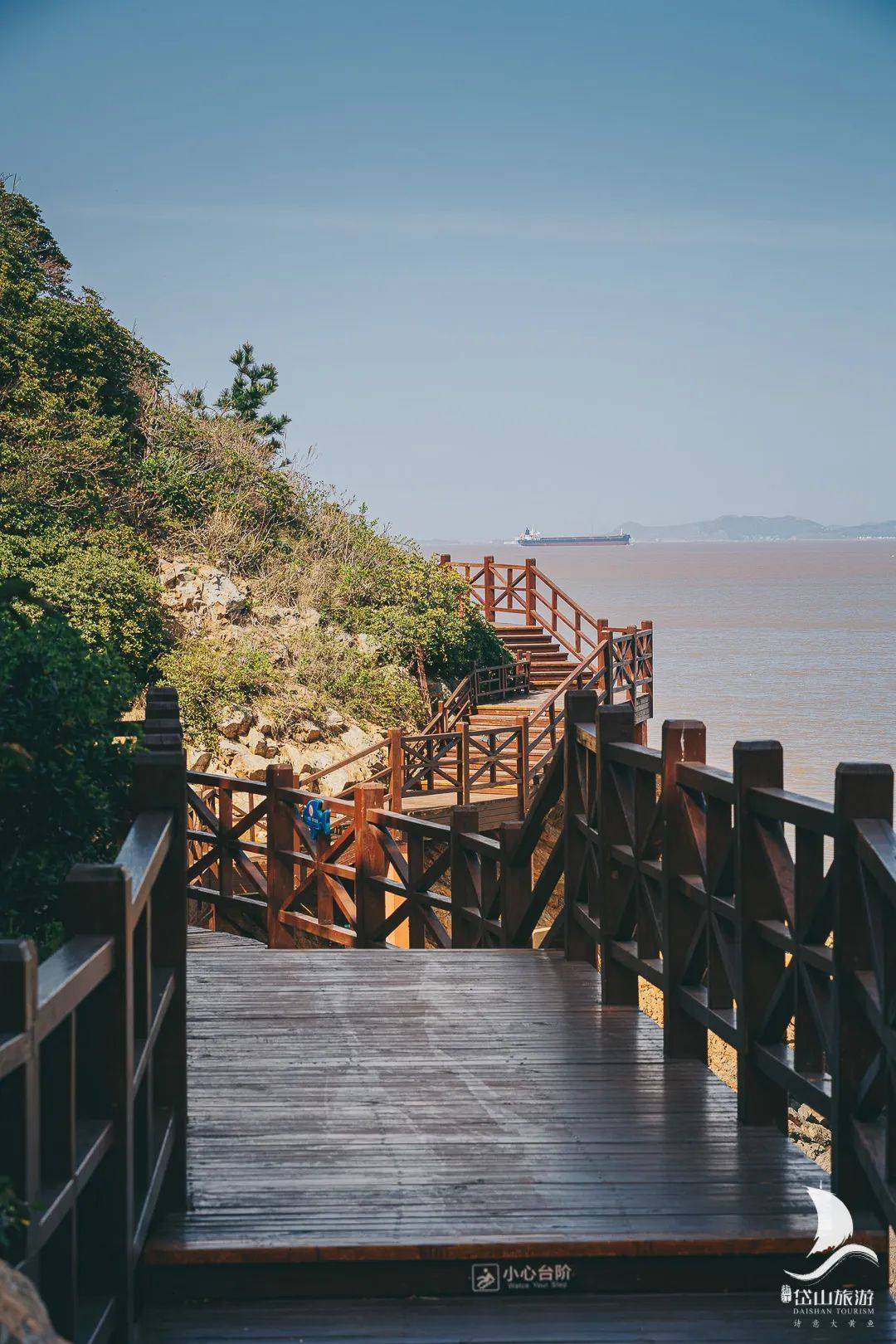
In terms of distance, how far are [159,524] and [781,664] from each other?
51.8m

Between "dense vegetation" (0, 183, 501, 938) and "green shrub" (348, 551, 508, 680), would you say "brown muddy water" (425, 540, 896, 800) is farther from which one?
"dense vegetation" (0, 183, 501, 938)

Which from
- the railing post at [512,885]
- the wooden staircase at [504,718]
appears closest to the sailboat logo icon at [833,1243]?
the railing post at [512,885]

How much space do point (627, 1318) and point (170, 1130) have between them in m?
1.22

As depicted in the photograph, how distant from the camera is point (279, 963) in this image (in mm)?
6062

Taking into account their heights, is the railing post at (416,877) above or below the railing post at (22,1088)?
below

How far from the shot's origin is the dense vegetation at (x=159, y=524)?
19.5 meters

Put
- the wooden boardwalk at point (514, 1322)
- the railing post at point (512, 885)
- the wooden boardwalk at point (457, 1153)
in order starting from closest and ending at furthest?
the wooden boardwalk at point (514, 1322) < the wooden boardwalk at point (457, 1153) < the railing post at point (512, 885)

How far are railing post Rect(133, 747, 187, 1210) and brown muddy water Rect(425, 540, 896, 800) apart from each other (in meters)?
13.1

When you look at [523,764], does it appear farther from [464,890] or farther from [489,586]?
[464,890]

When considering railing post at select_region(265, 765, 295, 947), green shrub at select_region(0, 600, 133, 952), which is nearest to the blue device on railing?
railing post at select_region(265, 765, 295, 947)

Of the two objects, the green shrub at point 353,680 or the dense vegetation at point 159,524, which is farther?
the green shrub at point 353,680

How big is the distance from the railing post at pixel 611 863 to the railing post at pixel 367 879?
2925 mm

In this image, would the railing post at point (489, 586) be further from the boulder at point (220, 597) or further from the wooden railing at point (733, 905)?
the wooden railing at point (733, 905)

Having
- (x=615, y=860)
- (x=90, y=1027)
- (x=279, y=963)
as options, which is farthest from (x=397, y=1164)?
(x=279, y=963)
